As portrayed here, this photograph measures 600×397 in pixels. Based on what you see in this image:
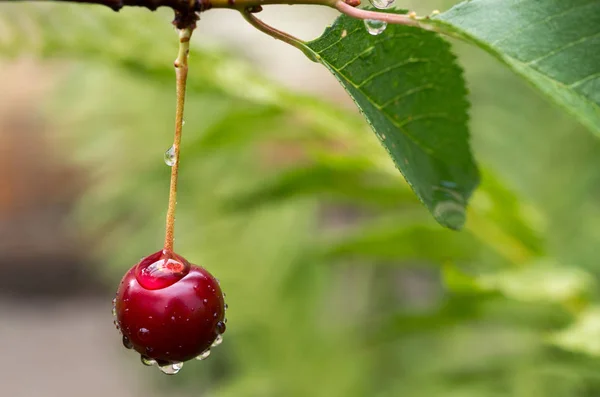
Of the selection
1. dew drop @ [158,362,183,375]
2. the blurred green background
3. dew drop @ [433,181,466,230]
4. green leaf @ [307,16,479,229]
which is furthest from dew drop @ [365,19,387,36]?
the blurred green background

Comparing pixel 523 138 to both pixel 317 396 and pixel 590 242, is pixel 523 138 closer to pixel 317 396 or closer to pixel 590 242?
pixel 590 242

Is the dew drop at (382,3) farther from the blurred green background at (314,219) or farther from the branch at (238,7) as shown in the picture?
the blurred green background at (314,219)

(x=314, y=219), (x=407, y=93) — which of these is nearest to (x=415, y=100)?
(x=407, y=93)

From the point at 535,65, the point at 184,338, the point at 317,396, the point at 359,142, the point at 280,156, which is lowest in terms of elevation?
the point at 184,338

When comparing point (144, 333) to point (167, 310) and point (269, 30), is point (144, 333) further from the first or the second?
point (269, 30)

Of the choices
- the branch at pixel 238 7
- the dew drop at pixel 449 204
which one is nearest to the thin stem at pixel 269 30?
the branch at pixel 238 7

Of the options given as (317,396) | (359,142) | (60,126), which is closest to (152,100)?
(60,126)

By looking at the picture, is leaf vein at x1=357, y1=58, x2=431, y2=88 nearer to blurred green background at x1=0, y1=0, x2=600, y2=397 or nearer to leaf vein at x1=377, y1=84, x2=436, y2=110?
leaf vein at x1=377, y1=84, x2=436, y2=110
